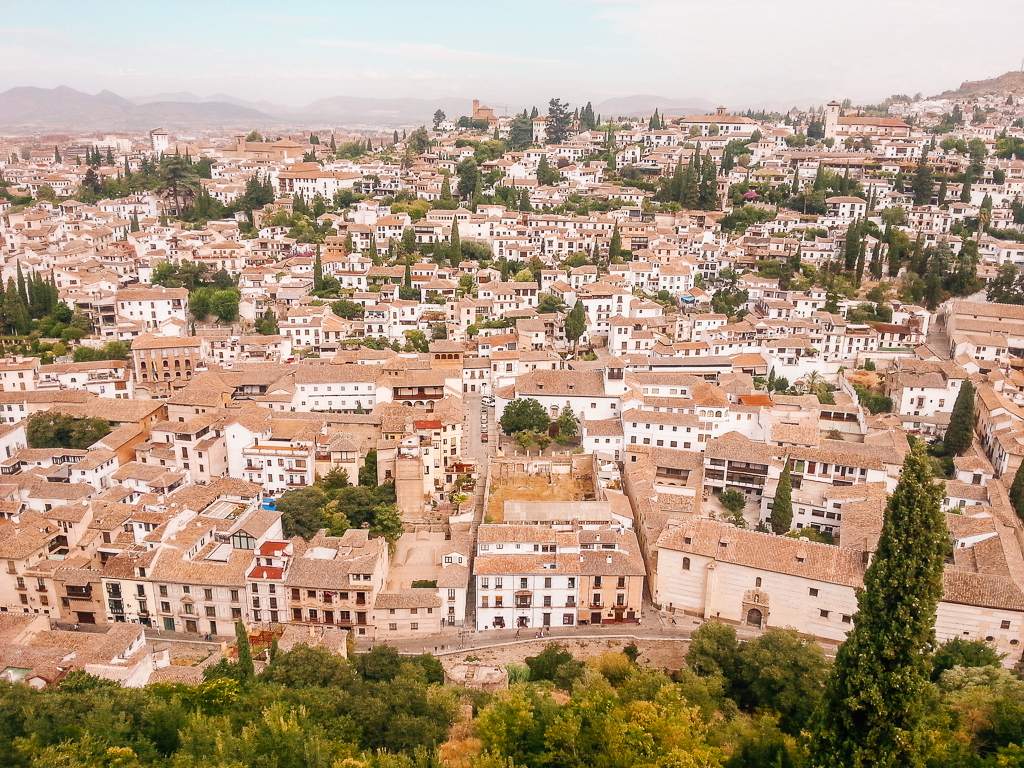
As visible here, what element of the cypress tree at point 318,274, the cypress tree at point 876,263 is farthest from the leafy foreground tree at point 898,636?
the cypress tree at point 876,263

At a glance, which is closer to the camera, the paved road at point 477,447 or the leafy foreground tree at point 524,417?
the paved road at point 477,447

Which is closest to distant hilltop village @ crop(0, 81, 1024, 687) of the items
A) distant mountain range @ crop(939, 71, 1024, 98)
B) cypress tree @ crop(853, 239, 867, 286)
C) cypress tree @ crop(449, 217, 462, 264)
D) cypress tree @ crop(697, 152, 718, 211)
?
cypress tree @ crop(853, 239, 867, 286)

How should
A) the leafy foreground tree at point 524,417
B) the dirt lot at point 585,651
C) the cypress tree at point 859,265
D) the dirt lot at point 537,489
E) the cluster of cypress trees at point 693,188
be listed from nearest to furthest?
the dirt lot at point 585,651 < the dirt lot at point 537,489 < the leafy foreground tree at point 524,417 < the cypress tree at point 859,265 < the cluster of cypress trees at point 693,188

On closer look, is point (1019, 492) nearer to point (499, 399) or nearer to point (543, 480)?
point (543, 480)

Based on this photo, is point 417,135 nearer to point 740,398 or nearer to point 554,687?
point 740,398

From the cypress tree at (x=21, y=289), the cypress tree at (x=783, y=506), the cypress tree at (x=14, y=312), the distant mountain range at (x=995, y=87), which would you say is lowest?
the cypress tree at (x=783, y=506)

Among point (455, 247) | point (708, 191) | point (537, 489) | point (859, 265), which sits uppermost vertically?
point (708, 191)

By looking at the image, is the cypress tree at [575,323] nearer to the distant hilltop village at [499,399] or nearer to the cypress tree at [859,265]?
the distant hilltop village at [499,399]

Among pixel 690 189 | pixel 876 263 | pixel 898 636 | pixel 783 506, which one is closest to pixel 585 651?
pixel 783 506
